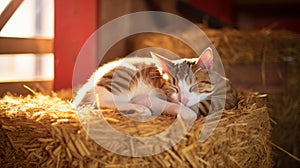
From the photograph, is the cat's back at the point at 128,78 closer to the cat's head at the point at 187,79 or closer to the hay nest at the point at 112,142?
the cat's head at the point at 187,79

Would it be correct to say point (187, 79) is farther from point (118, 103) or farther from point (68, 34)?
point (68, 34)

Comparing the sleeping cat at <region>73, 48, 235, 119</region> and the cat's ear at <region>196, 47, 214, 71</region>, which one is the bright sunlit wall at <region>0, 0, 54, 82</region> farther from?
the cat's ear at <region>196, 47, 214, 71</region>

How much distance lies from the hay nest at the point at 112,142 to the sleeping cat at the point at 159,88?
0.12 meters

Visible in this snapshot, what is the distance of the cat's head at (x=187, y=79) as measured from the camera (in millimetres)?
1972

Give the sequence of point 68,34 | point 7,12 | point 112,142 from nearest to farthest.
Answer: point 112,142 < point 7,12 < point 68,34

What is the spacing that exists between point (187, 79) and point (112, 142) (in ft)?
1.88

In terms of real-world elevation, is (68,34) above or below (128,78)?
above

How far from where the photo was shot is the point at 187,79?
1996 millimetres

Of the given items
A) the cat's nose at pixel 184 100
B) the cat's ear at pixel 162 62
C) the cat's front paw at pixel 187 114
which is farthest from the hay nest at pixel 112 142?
the cat's ear at pixel 162 62

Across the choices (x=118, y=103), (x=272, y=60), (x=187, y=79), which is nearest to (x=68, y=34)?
(x=118, y=103)

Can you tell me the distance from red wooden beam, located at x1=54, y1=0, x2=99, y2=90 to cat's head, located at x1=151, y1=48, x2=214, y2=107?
98 centimetres

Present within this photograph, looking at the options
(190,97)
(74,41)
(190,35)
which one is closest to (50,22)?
(74,41)

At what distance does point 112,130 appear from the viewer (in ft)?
5.18

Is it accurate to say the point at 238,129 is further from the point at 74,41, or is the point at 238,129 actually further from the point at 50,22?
the point at 50,22
